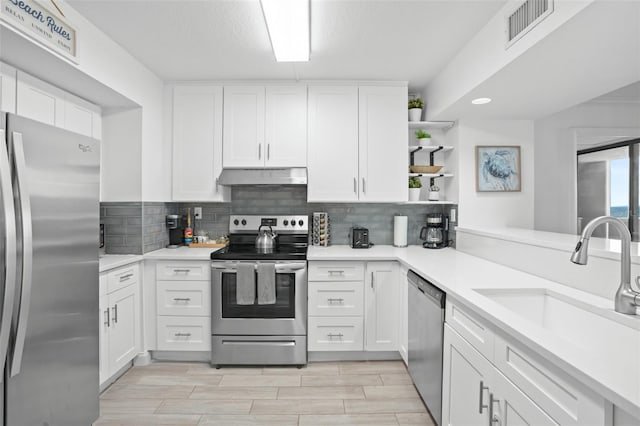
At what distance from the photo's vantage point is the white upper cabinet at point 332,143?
3.29 m

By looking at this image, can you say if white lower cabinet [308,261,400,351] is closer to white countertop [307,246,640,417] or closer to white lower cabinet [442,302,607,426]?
white countertop [307,246,640,417]

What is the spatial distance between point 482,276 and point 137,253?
2.62 m

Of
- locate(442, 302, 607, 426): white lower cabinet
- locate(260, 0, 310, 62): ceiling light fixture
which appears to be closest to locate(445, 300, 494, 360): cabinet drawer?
locate(442, 302, 607, 426): white lower cabinet

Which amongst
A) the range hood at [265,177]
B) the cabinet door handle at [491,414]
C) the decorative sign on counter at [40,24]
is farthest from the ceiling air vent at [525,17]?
the decorative sign on counter at [40,24]

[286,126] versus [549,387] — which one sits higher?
[286,126]

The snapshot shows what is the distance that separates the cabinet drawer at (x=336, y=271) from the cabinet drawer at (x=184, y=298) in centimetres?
88

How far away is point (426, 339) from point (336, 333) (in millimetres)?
945

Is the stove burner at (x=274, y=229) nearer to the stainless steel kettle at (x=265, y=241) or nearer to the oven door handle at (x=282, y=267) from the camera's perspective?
the stainless steel kettle at (x=265, y=241)

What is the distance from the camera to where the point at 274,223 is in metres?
3.52

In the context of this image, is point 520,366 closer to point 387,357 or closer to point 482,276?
point 482,276

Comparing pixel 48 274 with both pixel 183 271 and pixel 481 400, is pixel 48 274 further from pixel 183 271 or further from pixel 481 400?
pixel 481 400

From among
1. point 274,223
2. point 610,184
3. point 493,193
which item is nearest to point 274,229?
point 274,223

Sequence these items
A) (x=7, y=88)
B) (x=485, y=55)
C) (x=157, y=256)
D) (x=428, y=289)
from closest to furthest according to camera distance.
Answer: (x=7, y=88) → (x=428, y=289) → (x=485, y=55) → (x=157, y=256)

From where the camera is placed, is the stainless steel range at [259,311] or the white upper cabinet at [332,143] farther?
the white upper cabinet at [332,143]
